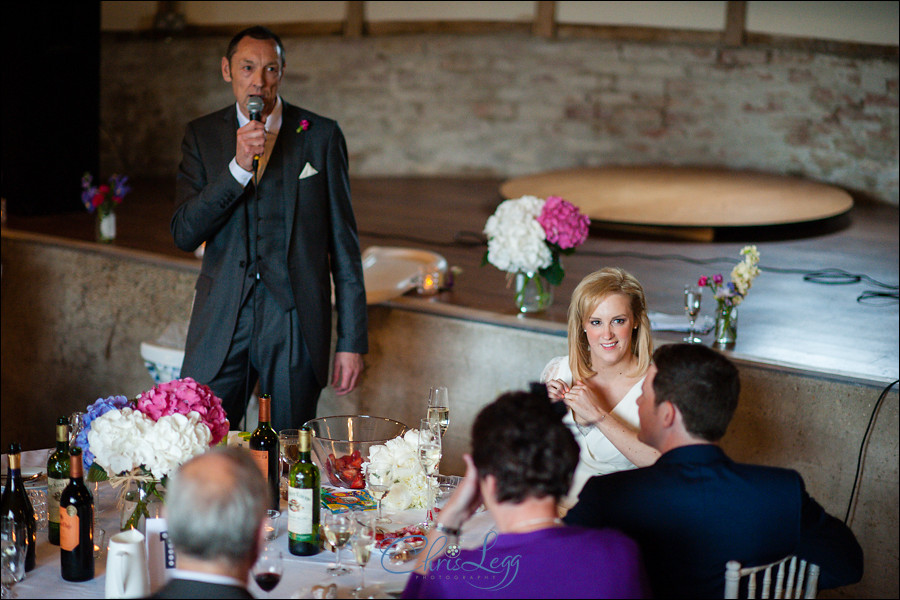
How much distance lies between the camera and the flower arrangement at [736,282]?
13.2ft

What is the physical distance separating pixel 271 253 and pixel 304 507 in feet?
4.33

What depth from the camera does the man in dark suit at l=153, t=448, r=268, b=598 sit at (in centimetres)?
159

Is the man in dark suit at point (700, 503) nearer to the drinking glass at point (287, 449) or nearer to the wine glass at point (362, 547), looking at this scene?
the wine glass at point (362, 547)

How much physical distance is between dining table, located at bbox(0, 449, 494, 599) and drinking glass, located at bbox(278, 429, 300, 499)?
0.10m

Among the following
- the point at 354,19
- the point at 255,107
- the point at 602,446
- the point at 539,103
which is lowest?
the point at 602,446

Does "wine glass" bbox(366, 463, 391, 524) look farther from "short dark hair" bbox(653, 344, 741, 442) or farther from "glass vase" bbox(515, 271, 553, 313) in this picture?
"glass vase" bbox(515, 271, 553, 313)

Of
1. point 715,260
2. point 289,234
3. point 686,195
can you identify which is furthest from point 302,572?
point 686,195

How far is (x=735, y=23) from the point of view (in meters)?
9.93

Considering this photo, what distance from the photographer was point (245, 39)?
315cm

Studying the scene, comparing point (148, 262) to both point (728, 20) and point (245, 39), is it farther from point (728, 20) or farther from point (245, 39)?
point (728, 20)

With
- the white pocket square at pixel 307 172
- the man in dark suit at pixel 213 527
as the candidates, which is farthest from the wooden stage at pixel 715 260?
the man in dark suit at pixel 213 527

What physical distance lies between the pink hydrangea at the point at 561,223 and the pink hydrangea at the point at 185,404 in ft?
7.19

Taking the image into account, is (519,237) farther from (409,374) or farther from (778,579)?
(778,579)

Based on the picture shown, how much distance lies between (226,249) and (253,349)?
1.17ft
